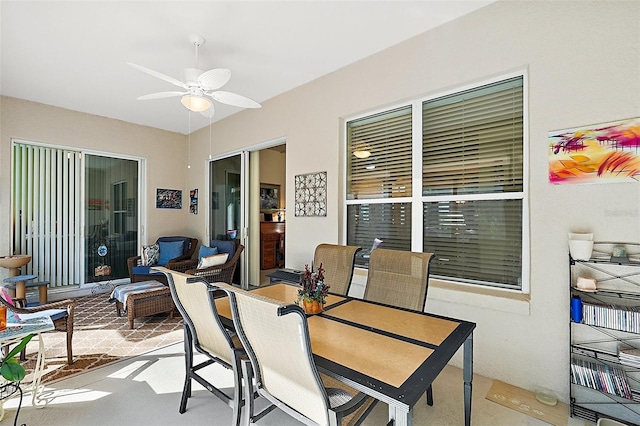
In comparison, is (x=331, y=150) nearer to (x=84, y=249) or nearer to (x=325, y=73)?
(x=325, y=73)

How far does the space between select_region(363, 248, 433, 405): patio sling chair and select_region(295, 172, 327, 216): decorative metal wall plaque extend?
1430 millimetres

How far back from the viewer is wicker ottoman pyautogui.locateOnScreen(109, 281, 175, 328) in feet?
11.1

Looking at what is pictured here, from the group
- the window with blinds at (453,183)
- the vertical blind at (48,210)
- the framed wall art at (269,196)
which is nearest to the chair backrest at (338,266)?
the window with blinds at (453,183)

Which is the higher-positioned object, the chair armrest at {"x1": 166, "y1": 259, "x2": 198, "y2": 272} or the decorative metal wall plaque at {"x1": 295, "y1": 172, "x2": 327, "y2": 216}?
the decorative metal wall plaque at {"x1": 295, "y1": 172, "x2": 327, "y2": 216}

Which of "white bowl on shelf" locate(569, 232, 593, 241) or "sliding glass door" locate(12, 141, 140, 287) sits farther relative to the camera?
"sliding glass door" locate(12, 141, 140, 287)

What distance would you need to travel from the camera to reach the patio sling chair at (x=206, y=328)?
1.58 m

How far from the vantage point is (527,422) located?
192cm

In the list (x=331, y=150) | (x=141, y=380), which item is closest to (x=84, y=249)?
(x=141, y=380)

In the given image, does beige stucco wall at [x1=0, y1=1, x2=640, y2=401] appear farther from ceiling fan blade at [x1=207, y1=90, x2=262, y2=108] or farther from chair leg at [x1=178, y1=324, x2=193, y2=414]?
chair leg at [x1=178, y1=324, x2=193, y2=414]

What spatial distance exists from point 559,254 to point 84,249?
647 centimetres

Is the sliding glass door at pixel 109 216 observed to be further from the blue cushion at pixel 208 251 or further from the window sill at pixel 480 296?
the window sill at pixel 480 296

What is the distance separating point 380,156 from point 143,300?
3.19m

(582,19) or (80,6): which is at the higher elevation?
(80,6)

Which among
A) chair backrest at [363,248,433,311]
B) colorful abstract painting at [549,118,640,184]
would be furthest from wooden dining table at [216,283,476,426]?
colorful abstract painting at [549,118,640,184]
